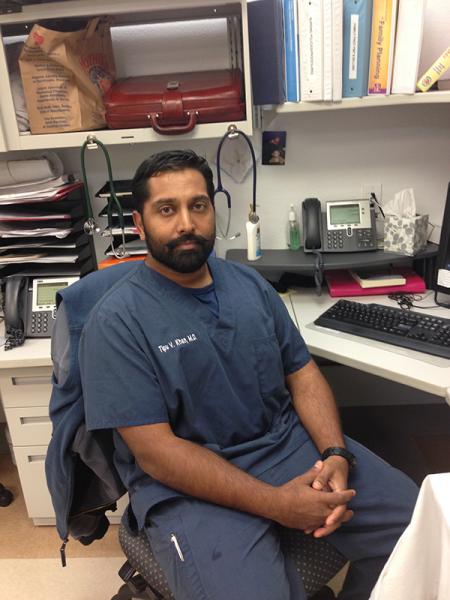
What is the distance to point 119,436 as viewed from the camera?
4.07 ft

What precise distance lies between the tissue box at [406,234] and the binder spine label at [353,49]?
530 mm

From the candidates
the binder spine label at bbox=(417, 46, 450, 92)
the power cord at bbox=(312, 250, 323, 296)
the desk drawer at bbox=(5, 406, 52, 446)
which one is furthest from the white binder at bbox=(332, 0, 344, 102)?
the desk drawer at bbox=(5, 406, 52, 446)

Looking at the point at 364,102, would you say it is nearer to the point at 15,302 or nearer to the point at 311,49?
the point at 311,49

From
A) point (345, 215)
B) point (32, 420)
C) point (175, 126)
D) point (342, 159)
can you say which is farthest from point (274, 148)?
point (32, 420)

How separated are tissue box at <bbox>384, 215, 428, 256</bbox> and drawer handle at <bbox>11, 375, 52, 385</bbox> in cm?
131

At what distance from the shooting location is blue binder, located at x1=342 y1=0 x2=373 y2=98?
59.6 inches

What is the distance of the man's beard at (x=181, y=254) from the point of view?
49.1 inches

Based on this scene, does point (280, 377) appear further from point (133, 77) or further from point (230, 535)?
point (133, 77)

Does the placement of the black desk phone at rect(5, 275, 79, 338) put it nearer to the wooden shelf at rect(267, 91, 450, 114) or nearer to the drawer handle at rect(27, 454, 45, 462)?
the drawer handle at rect(27, 454, 45, 462)

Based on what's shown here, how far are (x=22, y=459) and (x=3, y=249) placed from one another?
0.76 meters

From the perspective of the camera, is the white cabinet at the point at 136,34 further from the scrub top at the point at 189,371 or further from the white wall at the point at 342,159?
the scrub top at the point at 189,371

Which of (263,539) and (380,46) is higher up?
(380,46)

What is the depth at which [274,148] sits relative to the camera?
1930mm

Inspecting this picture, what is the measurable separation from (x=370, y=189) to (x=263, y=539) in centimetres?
140
